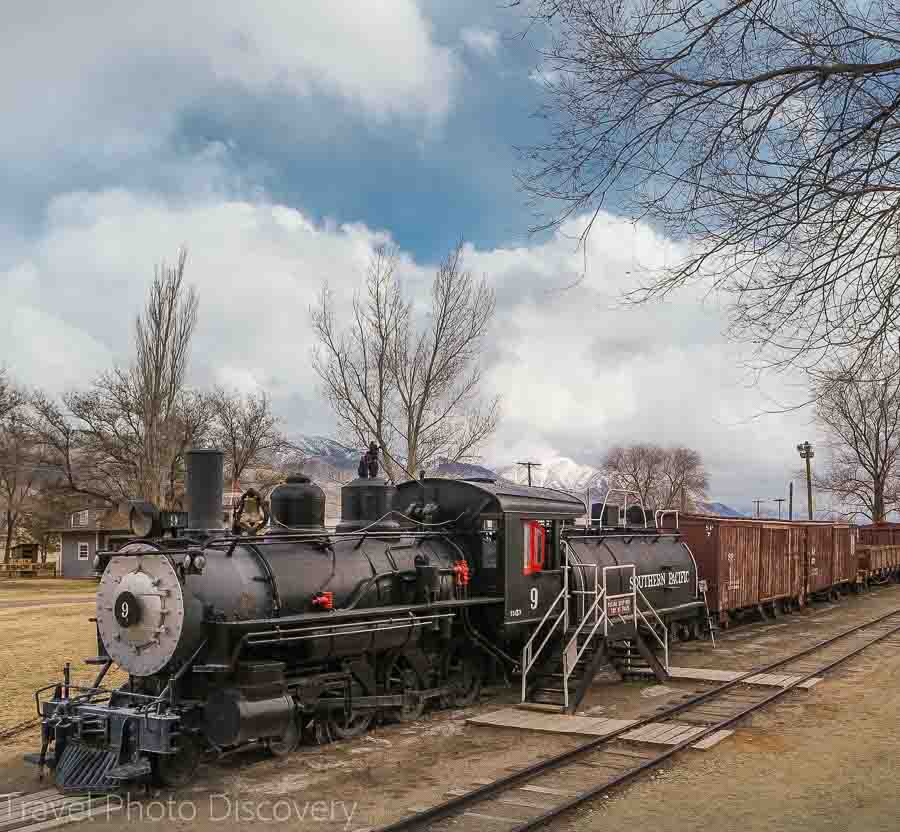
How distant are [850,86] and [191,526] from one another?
25.2 feet

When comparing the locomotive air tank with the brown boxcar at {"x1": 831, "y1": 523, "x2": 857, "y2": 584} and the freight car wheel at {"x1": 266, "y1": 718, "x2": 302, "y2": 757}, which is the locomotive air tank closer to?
the freight car wheel at {"x1": 266, "y1": 718, "x2": 302, "y2": 757}

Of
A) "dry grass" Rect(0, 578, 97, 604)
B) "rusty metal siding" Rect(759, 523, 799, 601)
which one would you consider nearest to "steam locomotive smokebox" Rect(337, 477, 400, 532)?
"rusty metal siding" Rect(759, 523, 799, 601)

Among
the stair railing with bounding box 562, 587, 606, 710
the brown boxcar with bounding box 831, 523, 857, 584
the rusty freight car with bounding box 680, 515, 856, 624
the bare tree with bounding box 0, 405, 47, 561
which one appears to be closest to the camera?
the stair railing with bounding box 562, 587, 606, 710

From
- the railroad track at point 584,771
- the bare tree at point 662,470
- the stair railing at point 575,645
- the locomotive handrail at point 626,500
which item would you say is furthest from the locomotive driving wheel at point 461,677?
the bare tree at point 662,470

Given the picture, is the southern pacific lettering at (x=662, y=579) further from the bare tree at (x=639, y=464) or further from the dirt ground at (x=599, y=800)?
the bare tree at (x=639, y=464)

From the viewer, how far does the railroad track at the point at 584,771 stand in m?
7.64

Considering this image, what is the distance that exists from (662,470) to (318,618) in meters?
104

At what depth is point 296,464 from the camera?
5631 cm

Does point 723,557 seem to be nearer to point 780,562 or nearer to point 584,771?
point 780,562

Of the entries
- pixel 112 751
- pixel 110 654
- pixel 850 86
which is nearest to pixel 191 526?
pixel 110 654

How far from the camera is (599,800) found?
27.2 feet

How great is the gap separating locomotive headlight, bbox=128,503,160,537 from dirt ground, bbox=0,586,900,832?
8.33 feet

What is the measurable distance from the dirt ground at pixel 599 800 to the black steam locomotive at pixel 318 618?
0.44 m

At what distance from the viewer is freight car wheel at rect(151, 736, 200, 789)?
859 centimetres
